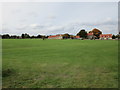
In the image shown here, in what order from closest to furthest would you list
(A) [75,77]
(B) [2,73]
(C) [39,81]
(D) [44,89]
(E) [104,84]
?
(D) [44,89] < (E) [104,84] < (C) [39,81] < (A) [75,77] < (B) [2,73]

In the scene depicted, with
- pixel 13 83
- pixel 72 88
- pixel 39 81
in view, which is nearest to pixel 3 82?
pixel 13 83

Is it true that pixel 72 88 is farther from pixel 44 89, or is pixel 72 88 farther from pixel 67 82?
pixel 44 89

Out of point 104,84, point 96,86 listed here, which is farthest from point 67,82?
point 104,84

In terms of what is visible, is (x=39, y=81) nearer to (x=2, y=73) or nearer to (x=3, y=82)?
(x=3, y=82)

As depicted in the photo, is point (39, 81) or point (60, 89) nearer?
point (60, 89)

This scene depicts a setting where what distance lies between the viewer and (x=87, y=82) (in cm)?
305

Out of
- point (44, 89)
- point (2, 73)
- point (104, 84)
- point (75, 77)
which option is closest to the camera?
point (44, 89)

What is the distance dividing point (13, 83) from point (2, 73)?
95 centimetres

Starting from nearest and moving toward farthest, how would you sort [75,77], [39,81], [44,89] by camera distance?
[44,89], [39,81], [75,77]

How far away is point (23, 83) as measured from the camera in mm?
2980

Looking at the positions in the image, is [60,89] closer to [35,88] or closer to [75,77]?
[35,88]

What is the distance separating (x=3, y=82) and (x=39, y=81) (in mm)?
980

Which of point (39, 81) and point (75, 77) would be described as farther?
point (75, 77)

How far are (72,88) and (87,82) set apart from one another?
1.81ft
